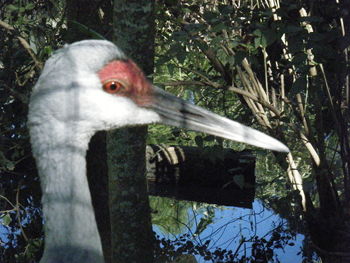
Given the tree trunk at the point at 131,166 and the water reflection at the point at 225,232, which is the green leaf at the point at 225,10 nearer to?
the tree trunk at the point at 131,166

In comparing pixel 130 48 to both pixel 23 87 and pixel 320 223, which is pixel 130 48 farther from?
pixel 320 223

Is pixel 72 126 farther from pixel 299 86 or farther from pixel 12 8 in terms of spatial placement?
pixel 12 8

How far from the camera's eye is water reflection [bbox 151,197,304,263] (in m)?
6.12

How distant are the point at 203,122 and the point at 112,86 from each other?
1.57ft

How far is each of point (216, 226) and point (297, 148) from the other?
141 cm

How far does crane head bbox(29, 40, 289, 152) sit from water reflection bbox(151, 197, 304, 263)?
3.18 meters

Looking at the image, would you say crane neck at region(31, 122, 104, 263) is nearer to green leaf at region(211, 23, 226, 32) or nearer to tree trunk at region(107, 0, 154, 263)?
tree trunk at region(107, 0, 154, 263)

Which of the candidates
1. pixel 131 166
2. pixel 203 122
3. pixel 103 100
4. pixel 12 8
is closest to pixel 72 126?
pixel 103 100

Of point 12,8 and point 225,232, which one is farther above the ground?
point 12,8

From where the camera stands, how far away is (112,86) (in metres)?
2.98

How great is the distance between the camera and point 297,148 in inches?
234

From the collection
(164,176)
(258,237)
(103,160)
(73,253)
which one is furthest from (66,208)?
(164,176)

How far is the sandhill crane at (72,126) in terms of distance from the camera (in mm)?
2775

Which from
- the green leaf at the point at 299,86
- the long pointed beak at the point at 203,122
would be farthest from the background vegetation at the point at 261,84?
the long pointed beak at the point at 203,122
